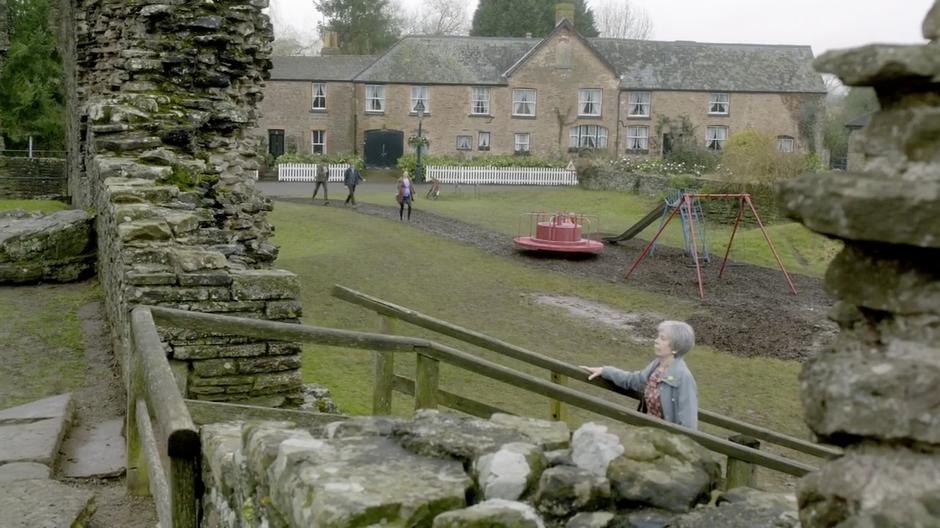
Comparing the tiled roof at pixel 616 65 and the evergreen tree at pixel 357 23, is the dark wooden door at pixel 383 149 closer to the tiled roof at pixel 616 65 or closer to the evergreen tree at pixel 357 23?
the tiled roof at pixel 616 65

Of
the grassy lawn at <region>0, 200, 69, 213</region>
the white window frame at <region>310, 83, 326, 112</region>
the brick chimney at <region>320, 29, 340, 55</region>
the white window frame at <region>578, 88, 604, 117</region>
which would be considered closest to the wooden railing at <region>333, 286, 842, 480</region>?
the grassy lawn at <region>0, 200, 69, 213</region>

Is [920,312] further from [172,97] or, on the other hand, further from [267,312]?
[172,97]

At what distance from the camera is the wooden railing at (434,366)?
517cm

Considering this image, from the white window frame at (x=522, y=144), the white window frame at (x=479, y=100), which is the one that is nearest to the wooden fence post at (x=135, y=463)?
the white window frame at (x=479, y=100)

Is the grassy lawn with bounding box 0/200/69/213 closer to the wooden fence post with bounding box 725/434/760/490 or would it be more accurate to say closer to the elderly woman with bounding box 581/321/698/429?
the elderly woman with bounding box 581/321/698/429

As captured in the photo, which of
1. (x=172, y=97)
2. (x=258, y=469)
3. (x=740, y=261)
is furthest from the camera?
(x=740, y=261)

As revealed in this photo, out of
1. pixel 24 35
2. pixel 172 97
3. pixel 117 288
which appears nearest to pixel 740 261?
pixel 172 97

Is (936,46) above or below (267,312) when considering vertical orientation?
above

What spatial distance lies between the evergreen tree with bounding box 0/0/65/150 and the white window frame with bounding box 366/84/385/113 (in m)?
17.8

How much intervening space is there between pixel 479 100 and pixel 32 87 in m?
23.7

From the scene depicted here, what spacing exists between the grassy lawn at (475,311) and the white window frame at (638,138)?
3108cm

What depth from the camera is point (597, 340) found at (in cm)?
1603

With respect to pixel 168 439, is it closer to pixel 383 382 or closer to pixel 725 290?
pixel 383 382

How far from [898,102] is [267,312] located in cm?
602
